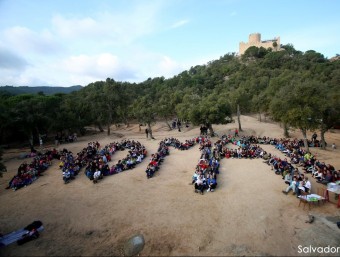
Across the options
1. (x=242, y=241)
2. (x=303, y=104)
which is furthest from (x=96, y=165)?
(x=303, y=104)

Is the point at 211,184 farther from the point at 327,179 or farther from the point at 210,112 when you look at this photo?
the point at 210,112

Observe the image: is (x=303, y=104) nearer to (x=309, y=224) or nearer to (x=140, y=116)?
(x=309, y=224)

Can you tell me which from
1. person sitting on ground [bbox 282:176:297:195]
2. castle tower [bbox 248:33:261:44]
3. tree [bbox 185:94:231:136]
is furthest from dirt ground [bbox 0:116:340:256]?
castle tower [bbox 248:33:261:44]

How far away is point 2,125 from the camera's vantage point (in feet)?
95.5

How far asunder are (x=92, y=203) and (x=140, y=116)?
23.9 metres

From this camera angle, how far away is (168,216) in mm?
12016

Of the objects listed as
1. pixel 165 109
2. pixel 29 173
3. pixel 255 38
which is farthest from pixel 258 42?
pixel 29 173

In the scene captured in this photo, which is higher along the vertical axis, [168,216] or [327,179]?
[327,179]

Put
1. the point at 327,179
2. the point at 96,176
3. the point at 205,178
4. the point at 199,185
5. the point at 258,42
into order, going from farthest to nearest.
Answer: the point at 258,42 → the point at 96,176 → the point at 205,178 → the point at 199,185 → the point at 327,179

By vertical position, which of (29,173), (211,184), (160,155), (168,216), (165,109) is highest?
(165,109)

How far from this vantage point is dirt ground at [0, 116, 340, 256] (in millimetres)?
9805

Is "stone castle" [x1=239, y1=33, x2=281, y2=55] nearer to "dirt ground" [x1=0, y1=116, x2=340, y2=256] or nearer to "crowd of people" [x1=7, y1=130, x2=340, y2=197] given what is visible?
"crowd of people" [x1=7, y1=130, x2=340, y2=197]

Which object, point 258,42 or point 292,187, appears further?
point 258,42

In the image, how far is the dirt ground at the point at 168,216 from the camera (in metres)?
9.80
